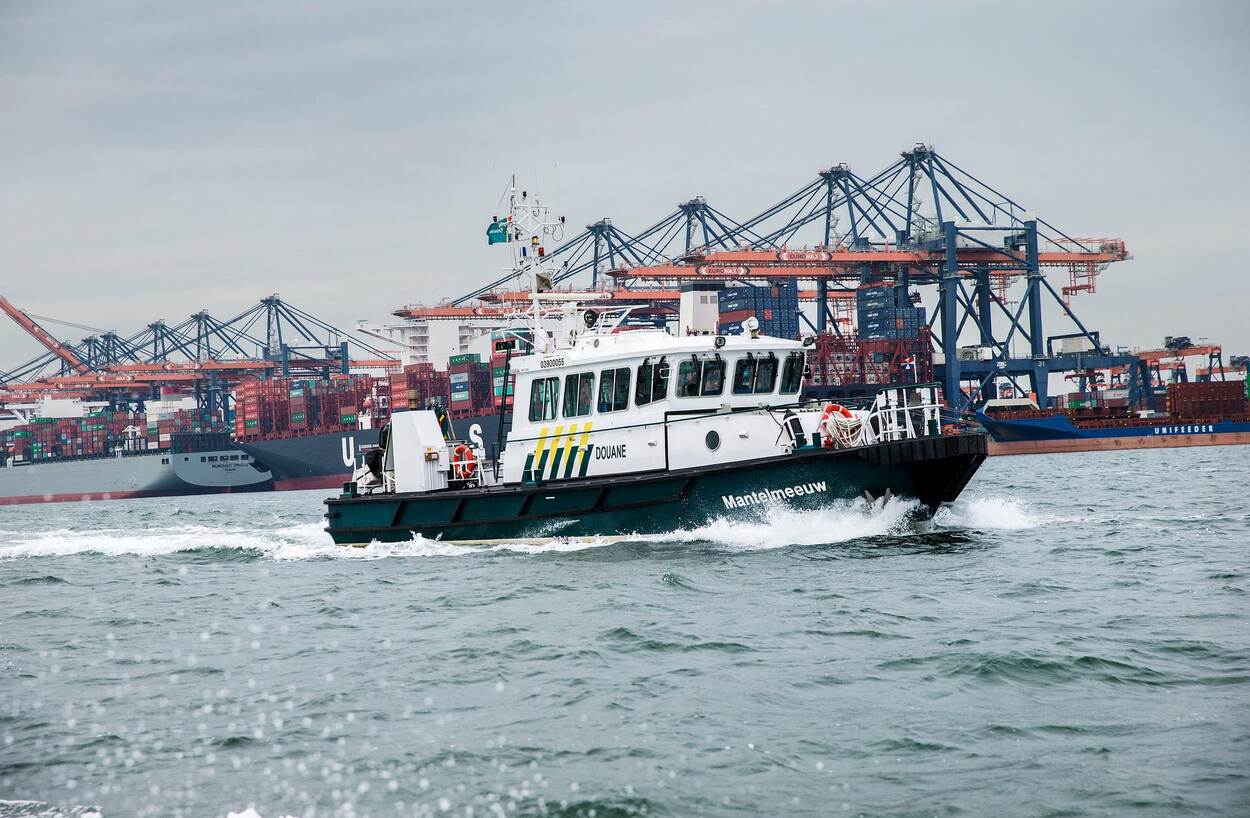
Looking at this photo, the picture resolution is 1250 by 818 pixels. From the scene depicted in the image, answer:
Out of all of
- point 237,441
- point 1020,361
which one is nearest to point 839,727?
point 1020,361

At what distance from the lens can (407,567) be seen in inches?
683

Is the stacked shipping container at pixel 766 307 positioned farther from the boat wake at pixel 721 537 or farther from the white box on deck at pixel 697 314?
the white box on deck at pixel 697 314

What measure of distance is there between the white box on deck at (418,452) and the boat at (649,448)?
3 centimetres

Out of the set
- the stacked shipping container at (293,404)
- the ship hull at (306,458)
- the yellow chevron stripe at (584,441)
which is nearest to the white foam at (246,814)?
the yellow chevron stripe at (584,441)

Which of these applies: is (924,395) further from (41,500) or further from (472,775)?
(41,500)

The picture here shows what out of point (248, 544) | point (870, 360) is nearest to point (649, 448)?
point (248, 544)

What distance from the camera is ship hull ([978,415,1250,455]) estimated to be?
70.0 meters

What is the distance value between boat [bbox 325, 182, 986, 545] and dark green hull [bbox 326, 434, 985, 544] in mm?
21

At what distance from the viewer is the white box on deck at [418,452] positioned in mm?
19844

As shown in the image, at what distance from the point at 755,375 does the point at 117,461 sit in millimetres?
77409

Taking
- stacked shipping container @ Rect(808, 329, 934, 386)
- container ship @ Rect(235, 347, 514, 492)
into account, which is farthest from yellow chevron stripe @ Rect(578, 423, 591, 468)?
stacked shipping container @ Rect(808, 329, 934, 386)

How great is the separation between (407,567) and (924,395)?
315 inches

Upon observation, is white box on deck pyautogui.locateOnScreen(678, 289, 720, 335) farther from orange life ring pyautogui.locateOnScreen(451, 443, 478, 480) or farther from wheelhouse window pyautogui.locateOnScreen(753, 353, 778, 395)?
orange life ring pyautogui.locateOnScreen(451, 443, 478, 480)

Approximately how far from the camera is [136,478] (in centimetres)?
8406
